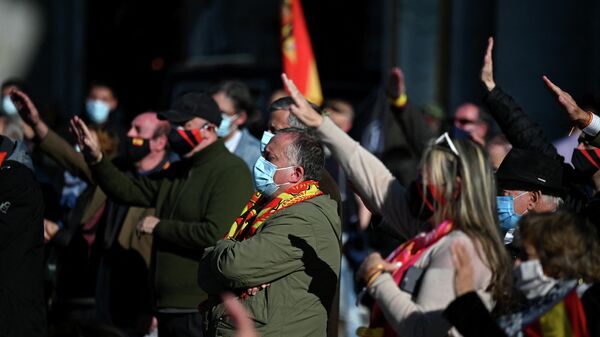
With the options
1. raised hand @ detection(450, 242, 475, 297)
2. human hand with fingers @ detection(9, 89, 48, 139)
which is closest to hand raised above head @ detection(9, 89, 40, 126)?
human hand with fingers @ detection(9, 89, 48, 139)

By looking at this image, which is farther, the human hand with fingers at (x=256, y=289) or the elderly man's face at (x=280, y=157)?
the elderly man's face at (x=280, y=157)

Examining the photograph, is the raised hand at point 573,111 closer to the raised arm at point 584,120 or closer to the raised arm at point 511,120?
the raised arm at point 584,120

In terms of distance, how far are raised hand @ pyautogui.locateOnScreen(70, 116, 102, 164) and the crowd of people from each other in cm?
1

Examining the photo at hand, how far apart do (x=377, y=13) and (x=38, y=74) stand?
23.3 ft

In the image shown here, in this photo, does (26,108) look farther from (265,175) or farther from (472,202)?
(472,202)

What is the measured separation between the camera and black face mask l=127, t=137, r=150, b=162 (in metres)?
8.27

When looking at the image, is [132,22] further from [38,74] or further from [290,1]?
[290,1]

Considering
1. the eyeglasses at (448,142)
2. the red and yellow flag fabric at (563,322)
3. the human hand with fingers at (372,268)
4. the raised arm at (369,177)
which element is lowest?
the red and yellow flag fabric at (563,322)

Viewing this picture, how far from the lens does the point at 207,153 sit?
7.16 m

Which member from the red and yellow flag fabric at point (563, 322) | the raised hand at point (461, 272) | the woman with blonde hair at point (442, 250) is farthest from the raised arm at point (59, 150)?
the red and yellow flag fabric at point (563, 322)

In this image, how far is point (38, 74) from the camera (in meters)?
19.2

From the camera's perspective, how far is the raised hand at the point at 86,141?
711cm

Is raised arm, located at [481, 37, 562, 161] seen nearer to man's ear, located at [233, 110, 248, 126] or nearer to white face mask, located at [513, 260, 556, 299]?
white face mask, located at [513, 260, 556, 299]

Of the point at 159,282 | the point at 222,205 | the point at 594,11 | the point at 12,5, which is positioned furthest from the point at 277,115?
the point at 12,5
